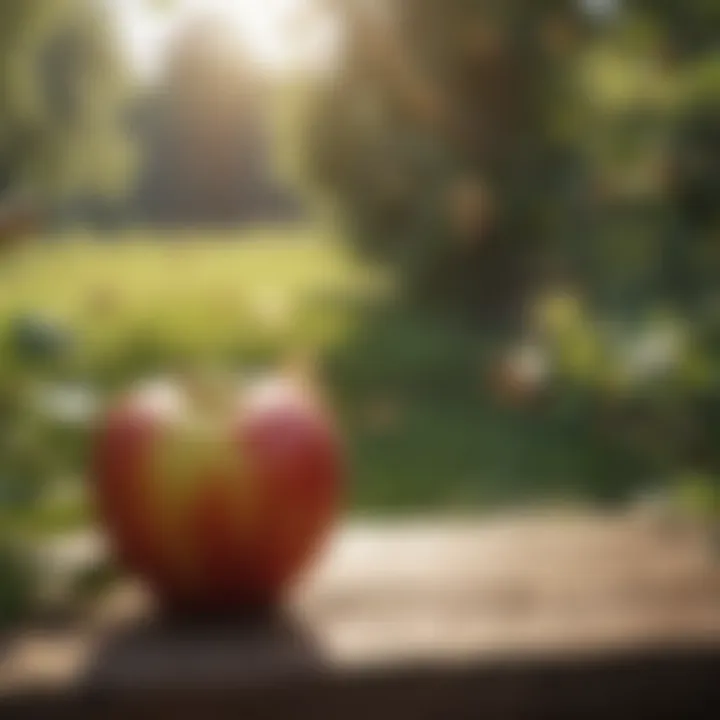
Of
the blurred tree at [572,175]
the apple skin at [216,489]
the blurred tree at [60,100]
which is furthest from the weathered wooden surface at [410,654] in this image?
the blurred tree at [60,100]

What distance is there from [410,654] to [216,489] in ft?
0.25

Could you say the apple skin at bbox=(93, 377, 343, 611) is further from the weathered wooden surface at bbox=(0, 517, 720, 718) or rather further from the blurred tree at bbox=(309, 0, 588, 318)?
the blurred tree at bbox=(309, 0, 588, 318)

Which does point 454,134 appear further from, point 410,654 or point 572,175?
point 410,654

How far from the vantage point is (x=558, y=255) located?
0.79 meters

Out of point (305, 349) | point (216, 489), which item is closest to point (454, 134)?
point (305, 349)

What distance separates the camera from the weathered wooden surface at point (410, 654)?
1.23 feet

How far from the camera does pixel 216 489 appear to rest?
0.42m

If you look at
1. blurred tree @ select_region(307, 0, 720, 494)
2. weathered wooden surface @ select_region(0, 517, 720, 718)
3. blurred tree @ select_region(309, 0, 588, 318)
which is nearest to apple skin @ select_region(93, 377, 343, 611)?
weathered wooden surface @ select_region(0, 517, 720, 718)

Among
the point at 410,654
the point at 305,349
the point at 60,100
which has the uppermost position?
the point at 60,100

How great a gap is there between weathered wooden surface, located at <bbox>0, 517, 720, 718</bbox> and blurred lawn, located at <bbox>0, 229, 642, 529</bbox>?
77 millimetres

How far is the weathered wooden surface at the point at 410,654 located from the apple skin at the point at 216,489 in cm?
2

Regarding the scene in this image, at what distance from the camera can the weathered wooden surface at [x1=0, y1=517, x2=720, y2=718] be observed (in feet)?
1.23

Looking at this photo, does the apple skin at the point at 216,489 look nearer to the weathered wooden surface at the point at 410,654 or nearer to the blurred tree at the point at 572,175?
the weathered wooden surface at the point at 410,654

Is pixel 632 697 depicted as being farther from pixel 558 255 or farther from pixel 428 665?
pixel 558 255
